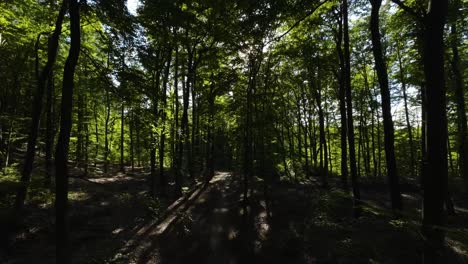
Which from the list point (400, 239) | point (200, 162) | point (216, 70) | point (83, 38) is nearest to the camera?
point (400, 239)

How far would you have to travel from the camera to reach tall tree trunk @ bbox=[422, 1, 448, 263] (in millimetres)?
4961

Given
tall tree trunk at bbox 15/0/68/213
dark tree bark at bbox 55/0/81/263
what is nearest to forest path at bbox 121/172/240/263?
dark tree bark at bbox 55/0/81/263

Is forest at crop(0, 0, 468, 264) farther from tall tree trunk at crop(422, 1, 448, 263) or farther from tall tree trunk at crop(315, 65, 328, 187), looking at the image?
tall tree trunk at crop(315, 65, 328, 187)

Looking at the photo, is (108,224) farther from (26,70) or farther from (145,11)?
(26,70)

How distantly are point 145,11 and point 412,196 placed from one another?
2230cm

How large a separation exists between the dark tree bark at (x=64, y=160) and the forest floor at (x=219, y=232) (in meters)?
1.13

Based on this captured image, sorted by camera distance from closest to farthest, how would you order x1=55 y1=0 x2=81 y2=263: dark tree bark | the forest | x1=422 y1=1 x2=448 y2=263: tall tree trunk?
x1=422 y1=1 x2=448 y2=263: tall tree trunk, the forest, x1=55 y1=0 x2=81 y2=263: dark tree bark

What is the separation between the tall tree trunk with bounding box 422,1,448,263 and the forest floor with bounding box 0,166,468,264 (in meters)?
0.93

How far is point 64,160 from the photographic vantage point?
8.08m

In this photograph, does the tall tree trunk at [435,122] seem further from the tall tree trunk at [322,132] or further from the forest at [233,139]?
the tall tree trunk at [322,132]

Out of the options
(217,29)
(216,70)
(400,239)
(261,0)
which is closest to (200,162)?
(216,70)

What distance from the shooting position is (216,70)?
2184 cm

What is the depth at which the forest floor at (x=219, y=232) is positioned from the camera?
988cm

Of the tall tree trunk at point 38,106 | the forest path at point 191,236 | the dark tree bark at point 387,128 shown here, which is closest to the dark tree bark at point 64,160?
the forest path at point 191,236
